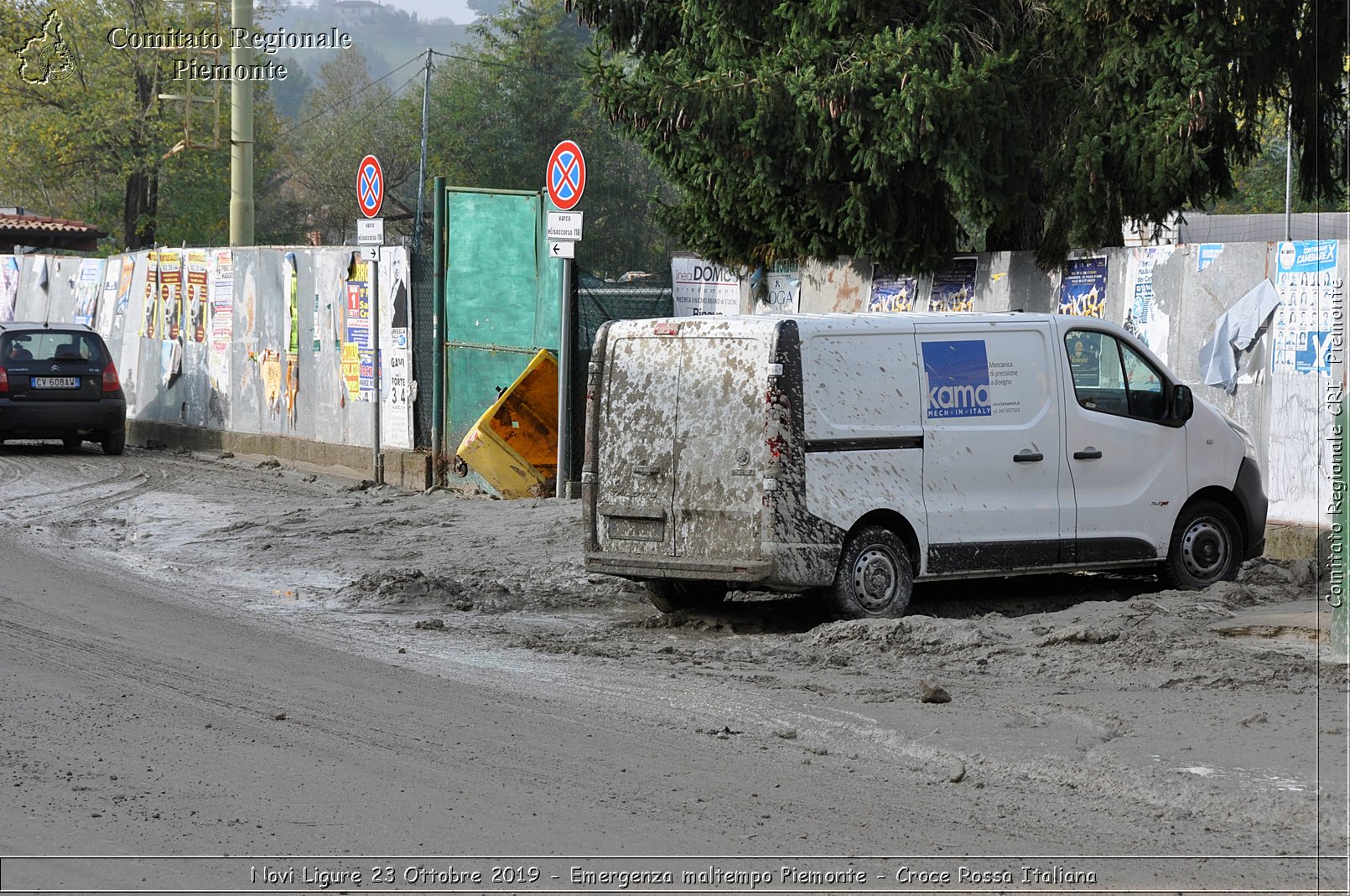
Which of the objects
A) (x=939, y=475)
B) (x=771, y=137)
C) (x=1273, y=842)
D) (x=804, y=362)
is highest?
(x=771, y=137)

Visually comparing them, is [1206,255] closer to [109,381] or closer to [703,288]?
[703,288]

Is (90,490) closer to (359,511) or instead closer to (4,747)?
(359,511)

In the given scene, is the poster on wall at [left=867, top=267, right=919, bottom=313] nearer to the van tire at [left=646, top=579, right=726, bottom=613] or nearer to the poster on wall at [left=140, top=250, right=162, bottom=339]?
the van tire at [left=646, top=579, right=726, bottom=613]

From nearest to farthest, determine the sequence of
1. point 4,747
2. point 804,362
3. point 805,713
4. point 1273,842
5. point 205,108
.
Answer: point 1273,842 < point 4,747 < point 805,713 < point 804,362 < point 205,108

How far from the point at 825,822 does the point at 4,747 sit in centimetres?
348

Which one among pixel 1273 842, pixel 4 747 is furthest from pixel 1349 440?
pixel 4 747

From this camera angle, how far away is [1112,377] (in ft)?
33.1

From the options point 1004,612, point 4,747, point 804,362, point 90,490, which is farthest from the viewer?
point 90,490

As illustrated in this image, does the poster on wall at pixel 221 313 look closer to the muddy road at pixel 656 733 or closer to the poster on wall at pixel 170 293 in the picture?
the poster on wall at pixel 170 293

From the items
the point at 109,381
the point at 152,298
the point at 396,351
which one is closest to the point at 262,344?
the point at 109,381

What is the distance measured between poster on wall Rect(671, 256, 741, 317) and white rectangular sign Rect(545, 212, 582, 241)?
197 cm

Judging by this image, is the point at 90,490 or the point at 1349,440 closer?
the point at 1349,440

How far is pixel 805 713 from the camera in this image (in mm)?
7164

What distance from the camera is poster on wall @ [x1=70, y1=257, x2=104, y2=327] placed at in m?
25.8
